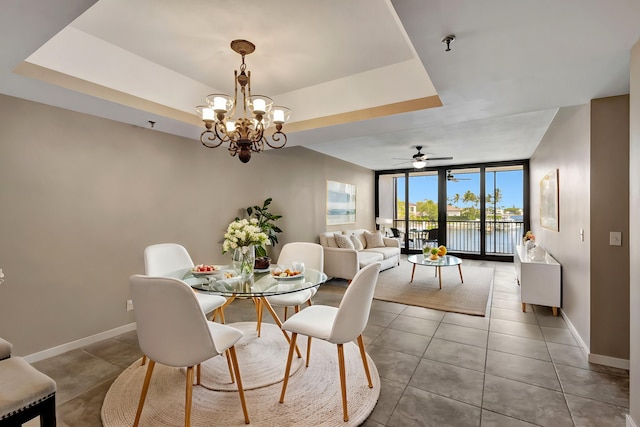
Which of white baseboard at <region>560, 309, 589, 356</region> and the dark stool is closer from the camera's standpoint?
the dark stool

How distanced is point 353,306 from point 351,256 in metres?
3.32

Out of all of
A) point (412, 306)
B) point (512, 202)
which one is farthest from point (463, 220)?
point (412, 306)

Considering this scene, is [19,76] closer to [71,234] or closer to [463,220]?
[71,234]

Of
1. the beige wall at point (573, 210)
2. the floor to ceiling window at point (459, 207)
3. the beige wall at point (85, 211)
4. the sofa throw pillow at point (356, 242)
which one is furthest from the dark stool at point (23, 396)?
the floor to ceiling window at point (459, 207)

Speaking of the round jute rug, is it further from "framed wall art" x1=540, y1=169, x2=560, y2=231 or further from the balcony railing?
the balcony railing

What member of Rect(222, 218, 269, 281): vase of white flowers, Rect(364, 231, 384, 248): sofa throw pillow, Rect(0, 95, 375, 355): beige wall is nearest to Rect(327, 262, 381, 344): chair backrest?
Rect(222, 218, 269, 281): vase of white flowers

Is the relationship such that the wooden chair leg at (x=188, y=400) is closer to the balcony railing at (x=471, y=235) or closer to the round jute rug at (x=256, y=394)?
the round jute rug at (x=256, y=394)

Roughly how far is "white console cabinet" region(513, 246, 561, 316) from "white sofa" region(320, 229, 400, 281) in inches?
91.3

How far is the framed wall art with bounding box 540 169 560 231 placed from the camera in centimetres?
386

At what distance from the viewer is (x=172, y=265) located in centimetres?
305

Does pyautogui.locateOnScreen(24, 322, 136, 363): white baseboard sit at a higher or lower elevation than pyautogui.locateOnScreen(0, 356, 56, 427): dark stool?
lower

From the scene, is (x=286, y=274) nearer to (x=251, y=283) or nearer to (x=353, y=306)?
(x=251, y=283)

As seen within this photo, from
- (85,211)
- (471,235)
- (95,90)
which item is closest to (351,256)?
(85,211)

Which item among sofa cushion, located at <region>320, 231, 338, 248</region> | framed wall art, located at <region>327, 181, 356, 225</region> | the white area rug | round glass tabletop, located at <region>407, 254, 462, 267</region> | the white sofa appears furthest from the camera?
framed wall art, located at <region>327, 181, 356, 225</region>
